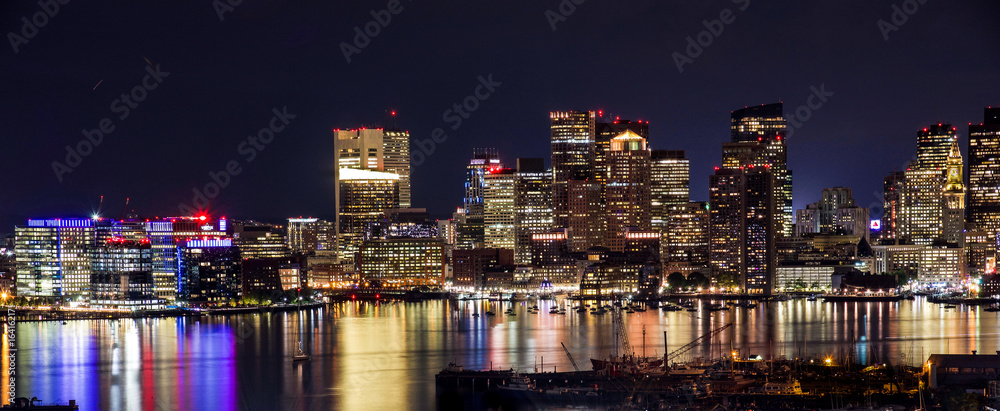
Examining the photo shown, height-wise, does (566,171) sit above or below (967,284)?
above

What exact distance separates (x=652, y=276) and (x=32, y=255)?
88.4ft

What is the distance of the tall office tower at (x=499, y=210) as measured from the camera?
73.9 metres

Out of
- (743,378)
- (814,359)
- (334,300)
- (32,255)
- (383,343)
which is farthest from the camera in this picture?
(334,300)

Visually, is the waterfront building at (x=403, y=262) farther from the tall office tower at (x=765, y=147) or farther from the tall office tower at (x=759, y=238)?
the tall office tower at (x=765, y=147)

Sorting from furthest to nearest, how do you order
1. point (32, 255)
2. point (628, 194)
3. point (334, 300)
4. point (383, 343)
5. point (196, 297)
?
1. point (628, 194)
2. point (334, 300)
3. point (32, 255)
4. point (196, 297)
5. point (383, 343)

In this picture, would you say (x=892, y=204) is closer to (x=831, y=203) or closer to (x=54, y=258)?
(x=831, y=203)

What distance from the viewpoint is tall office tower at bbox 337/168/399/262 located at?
264ft

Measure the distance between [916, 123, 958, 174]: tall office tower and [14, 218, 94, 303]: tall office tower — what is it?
46.1 metres

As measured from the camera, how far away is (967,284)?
223ft

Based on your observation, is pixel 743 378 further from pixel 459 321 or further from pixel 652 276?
pixel 652 276

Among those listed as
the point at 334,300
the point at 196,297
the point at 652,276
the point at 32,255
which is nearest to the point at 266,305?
the point at 196,297

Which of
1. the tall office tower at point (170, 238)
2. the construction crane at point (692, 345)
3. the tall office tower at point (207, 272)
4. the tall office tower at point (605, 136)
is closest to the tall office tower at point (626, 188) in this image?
the tall office tower at point (605, 136)

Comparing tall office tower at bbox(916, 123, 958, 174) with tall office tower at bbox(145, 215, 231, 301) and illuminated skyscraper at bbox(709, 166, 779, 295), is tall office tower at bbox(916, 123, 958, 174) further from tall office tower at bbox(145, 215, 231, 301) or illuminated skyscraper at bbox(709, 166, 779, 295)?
tall office tower at bbox(145, 215, 231, 301)

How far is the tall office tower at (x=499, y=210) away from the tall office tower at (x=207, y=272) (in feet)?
63.7
